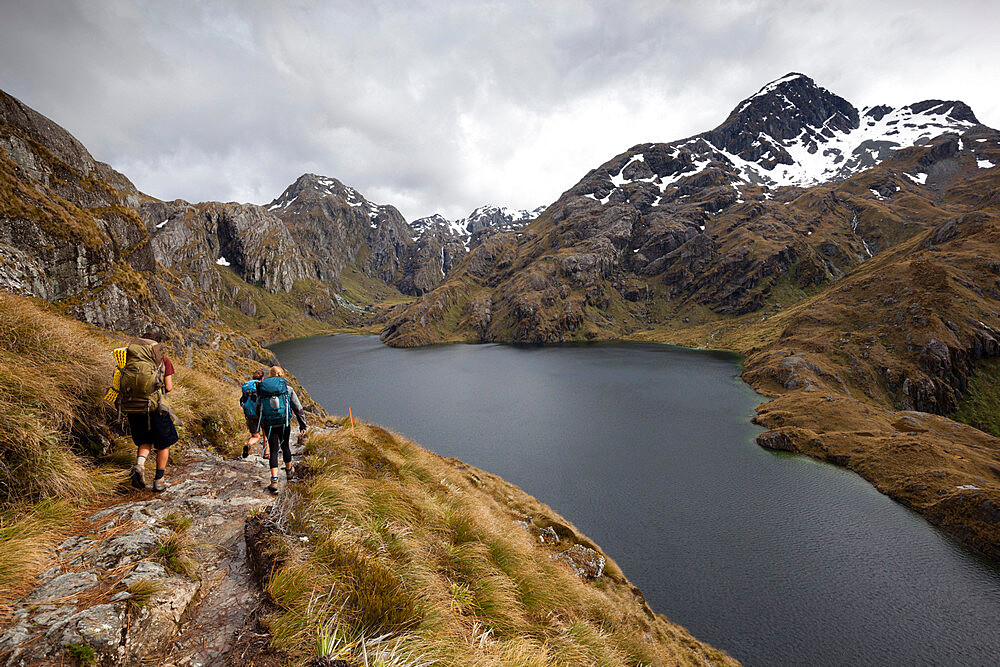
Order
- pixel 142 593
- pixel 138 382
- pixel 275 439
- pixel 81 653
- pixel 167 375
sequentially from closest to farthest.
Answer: pixel 81 653
pixel 142 593
pixel 138 382
pixel 167 375
pixel 275 439

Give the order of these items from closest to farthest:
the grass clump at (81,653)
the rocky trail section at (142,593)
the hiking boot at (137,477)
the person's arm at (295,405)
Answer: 1. the grass clump at (81,653)
2. the rocky trail section at (142,593)
3. the hiking boot at (137,477)
4. the person's arm at (295,405)

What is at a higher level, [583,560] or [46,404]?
[46,404]

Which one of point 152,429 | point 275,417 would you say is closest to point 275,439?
point 275,417

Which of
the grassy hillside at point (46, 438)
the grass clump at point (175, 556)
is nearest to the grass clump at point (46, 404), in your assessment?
the grassy hillside at point (46, 438)

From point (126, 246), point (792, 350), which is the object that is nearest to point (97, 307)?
point (126, 246)

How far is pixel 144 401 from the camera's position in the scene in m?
7.20

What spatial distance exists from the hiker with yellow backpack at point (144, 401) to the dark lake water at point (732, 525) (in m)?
32.4

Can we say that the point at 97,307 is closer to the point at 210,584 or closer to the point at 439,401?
the point at 210,584

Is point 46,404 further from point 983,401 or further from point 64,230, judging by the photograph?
point 983,401

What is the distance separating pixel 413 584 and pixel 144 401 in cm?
645

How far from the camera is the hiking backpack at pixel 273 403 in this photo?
8.88 meters

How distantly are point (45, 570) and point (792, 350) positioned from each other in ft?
424

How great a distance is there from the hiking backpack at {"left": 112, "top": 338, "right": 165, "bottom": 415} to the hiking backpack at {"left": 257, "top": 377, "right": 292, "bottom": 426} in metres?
1.94

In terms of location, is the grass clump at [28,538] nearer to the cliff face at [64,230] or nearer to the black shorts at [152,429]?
→ the black shorts at [152,429]
